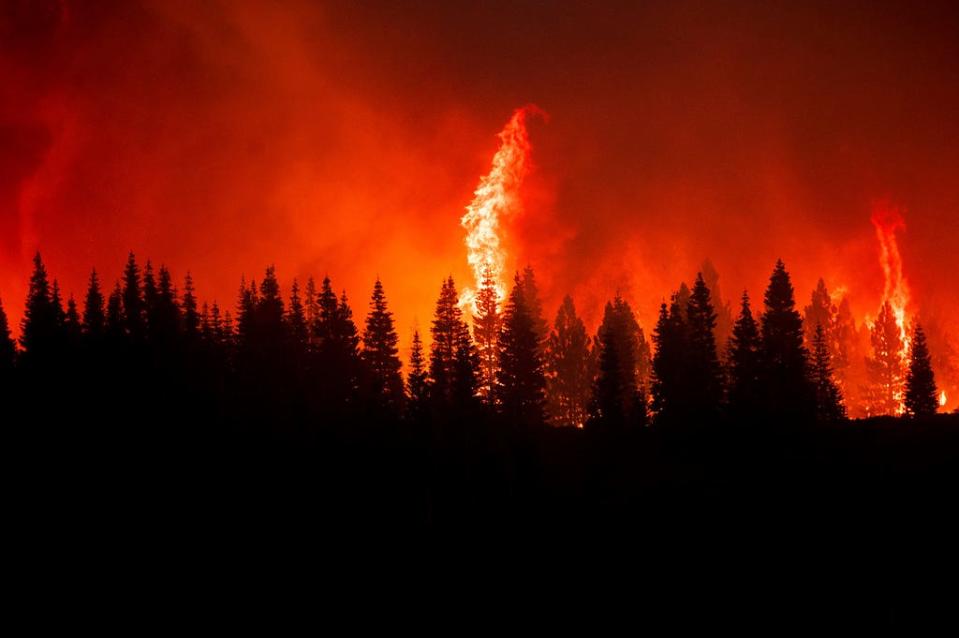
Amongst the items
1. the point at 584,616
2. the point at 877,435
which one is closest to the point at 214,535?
the point at 584,616

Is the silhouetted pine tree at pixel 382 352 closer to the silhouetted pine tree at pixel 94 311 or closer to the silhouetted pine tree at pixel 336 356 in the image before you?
the silhouetted pine tree at pixel 336 356

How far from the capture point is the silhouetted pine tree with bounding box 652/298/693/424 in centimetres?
5669

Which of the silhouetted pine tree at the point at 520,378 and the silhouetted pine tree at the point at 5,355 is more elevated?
the silhouetted pine tree at the point at 5,355

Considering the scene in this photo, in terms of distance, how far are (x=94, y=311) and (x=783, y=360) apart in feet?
246

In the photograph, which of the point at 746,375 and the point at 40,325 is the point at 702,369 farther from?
the point at 40,325

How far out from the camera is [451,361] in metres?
63.1

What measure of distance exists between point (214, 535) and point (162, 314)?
137 ft

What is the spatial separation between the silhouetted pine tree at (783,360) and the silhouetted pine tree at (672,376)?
6.06 metres

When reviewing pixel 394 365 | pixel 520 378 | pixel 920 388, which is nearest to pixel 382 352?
pixel 394 365

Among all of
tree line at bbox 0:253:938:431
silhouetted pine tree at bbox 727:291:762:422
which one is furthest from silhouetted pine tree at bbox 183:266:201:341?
silhouetted pine tree at bbox 727:291:762:422

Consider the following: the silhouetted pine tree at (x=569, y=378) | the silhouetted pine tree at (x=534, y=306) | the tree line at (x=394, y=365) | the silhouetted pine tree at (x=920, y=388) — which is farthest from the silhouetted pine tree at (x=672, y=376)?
the silhouetted pine tree at (x=534, y=306)

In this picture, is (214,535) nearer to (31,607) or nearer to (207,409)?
(31,607)

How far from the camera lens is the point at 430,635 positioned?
28.5 metres

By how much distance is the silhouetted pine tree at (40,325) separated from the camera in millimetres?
68412
